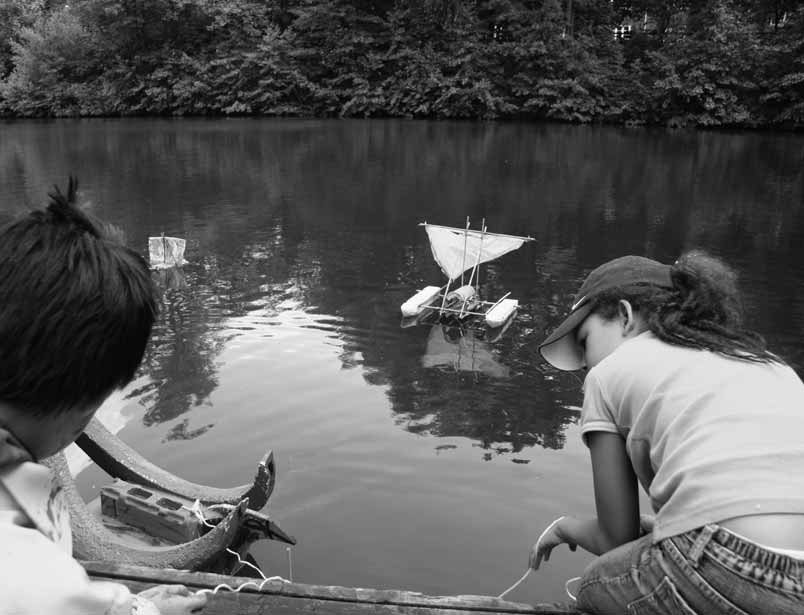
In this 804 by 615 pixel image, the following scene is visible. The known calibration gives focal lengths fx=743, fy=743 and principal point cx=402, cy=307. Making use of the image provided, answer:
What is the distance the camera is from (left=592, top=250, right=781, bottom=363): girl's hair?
193 centimetres

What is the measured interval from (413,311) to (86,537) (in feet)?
22.3

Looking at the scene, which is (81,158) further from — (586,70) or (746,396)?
(746,396)

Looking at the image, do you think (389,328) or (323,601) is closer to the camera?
(323,601)

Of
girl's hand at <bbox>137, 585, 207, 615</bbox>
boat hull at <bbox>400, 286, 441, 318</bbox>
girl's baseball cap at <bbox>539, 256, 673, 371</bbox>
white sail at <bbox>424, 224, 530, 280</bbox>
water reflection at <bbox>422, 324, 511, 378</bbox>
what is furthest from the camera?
white sail at <bbox>424, 224, 530, 280</bbox>

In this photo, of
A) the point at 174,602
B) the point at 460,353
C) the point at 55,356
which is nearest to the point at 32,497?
the point at 55,356

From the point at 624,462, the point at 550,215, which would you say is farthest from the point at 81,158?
the point at 624,462

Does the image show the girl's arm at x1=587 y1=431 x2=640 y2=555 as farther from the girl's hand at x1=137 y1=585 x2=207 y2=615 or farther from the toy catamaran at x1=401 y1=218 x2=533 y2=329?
the toy catamaran at x1=401 y1=218 x2=533 y2=329

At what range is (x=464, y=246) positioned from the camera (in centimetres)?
1043

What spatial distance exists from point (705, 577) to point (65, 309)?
1476 mm

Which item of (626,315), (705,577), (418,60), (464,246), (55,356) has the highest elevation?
(418,60)

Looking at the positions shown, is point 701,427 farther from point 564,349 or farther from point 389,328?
point 389,328

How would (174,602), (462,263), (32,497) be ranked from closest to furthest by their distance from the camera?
(32,497), (174,602), (462,263)

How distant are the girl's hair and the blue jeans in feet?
1.61

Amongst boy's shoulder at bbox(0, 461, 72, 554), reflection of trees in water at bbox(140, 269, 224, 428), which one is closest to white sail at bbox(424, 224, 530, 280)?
reflection of trees in water at bbox(140, 269, 224, 428)
